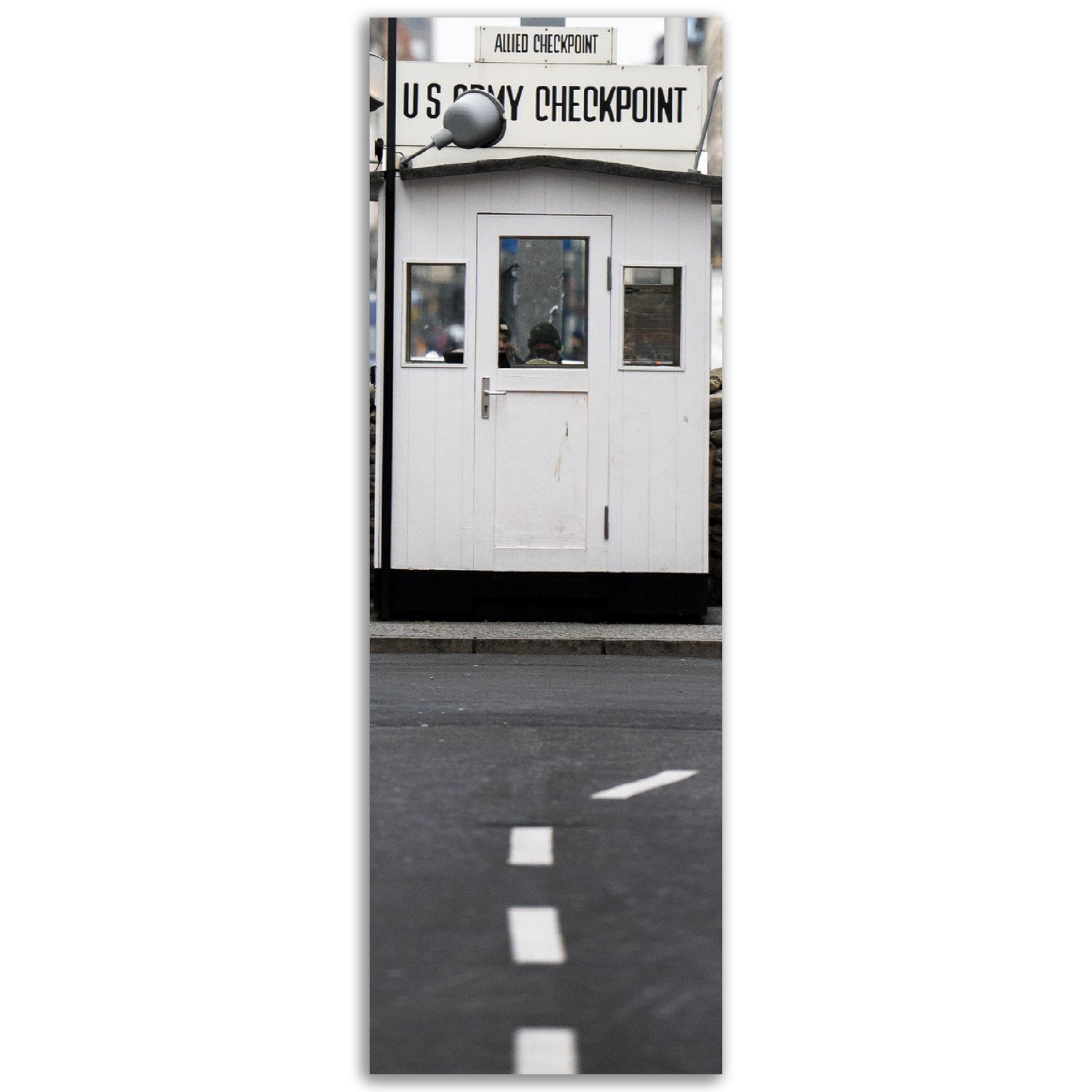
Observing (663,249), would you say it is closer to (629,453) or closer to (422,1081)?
(629,453)

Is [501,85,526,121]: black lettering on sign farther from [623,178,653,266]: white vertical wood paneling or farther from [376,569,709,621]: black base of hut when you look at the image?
[623,178,653,266]: white vertical wood paneling

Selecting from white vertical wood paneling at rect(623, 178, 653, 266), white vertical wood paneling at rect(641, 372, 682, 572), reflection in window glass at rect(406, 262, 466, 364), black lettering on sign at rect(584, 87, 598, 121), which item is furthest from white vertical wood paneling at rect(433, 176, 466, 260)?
white vertical wood paneling at rect(641, 372, 682, 572)

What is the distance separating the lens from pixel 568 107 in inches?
167

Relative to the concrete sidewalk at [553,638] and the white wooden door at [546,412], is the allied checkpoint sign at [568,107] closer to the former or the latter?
the white wooden door at [546,412]

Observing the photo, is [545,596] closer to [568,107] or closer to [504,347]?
[504,347]

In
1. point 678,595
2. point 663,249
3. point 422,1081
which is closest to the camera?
point 422,1081

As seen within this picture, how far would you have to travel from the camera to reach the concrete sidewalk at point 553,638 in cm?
322

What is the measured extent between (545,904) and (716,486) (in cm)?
219

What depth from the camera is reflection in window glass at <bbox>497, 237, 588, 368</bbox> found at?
438cm
